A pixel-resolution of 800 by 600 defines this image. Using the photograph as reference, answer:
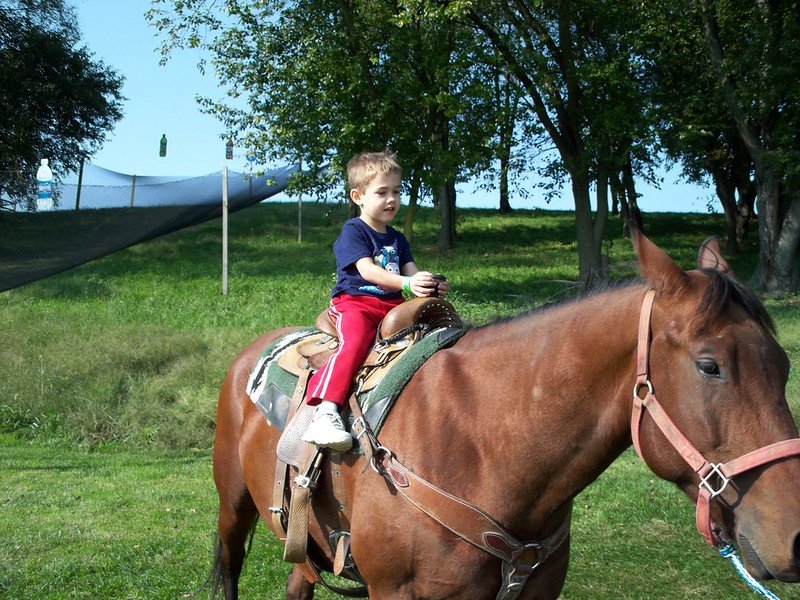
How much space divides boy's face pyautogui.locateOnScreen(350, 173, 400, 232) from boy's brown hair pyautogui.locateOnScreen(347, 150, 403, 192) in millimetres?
17

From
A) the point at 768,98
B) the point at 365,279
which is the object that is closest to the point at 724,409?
the point at 365,279

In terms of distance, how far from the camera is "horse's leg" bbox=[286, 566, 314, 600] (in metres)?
4.11

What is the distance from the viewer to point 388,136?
1609 cm

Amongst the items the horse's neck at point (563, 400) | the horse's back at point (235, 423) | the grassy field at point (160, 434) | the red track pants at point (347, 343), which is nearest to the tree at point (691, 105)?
the grassy field at point (160, 434)

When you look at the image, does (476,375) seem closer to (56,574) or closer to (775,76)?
(56,574)

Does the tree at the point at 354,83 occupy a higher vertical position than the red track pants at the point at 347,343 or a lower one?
higher

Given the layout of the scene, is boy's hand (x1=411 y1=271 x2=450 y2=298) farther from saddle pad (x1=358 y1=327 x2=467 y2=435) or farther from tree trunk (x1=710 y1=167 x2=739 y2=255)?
tree trunk (x1=710 y1=167 x2=739 y2=255)

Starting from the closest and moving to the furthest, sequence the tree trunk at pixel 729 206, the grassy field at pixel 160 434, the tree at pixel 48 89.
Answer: the grassy field at pixel 160 434
the tree at pixel 48 89
the tree trunk at pixel 729 206

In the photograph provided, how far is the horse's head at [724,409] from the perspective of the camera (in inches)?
78.2

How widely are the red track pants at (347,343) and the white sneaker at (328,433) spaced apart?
0.08m

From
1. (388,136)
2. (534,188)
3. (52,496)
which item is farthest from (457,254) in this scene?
(52,496)

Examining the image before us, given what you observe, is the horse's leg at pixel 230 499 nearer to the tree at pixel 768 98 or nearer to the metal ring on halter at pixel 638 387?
the metal ring on halter at pixel 638 387

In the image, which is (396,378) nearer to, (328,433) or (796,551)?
(328,433)

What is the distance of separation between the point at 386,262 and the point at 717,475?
1.73 m
